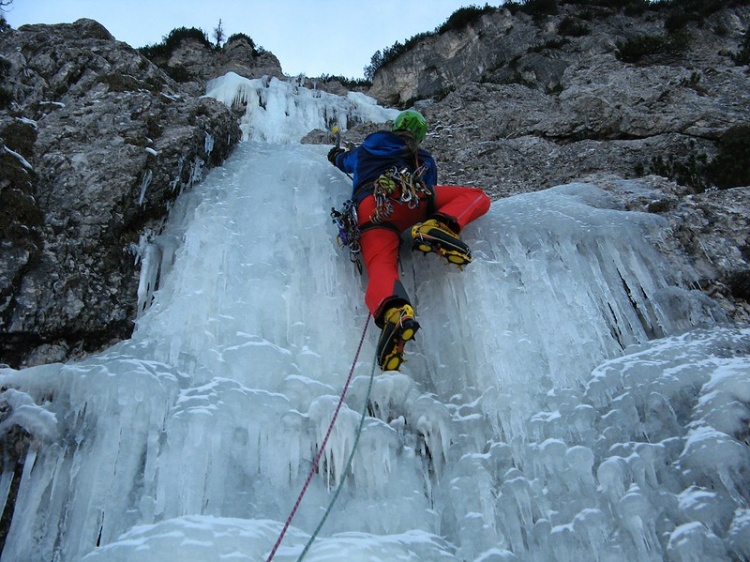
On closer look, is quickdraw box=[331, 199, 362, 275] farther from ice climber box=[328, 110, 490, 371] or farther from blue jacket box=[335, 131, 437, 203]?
blue jacket box=[335, 131, 437, 203]

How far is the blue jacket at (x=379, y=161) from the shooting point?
16.2 feet

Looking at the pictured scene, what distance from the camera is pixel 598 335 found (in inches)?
162

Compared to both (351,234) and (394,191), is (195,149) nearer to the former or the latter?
(351,234)

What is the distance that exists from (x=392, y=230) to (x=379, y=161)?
0.74 m

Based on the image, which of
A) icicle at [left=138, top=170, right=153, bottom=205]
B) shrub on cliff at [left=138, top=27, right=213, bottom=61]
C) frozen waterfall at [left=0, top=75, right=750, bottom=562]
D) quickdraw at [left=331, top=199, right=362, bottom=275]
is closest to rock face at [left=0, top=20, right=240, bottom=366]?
A: icicle at [left=138, top=170, right=153, bottom=205]

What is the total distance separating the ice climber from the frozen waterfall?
282 millimetres

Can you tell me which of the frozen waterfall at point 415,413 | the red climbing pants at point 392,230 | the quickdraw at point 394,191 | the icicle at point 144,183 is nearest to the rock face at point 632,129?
the frozen waterfall at point 415,413

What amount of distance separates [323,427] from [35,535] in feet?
5.27

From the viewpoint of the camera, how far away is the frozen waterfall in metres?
3.08

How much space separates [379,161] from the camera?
500 centimetres

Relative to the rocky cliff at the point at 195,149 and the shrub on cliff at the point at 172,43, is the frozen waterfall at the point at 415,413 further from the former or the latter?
the shrub on cliff at the point at 172,43

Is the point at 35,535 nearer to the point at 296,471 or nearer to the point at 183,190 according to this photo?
the point at 296,471

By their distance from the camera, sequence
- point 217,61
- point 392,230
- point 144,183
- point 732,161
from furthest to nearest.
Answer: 1. point 217,61
2. point 732,161
3. point 144,183
4. point 392,230

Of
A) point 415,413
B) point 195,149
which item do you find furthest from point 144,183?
point 415,413
